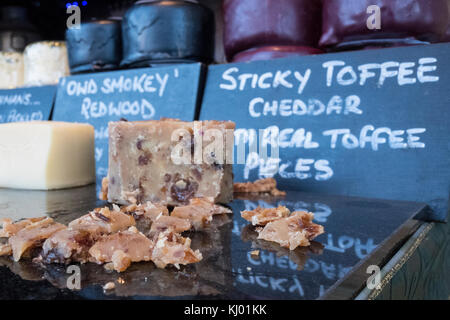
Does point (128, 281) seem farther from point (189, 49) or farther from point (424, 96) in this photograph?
point (189, 49)

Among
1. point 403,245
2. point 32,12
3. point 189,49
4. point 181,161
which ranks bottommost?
point 403,245

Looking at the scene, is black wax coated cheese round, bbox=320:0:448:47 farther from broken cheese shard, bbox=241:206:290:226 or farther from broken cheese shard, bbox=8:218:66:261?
broken cheese shard, bbox=8:218:66:261

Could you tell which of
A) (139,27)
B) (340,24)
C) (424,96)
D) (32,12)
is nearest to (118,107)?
(139,27)

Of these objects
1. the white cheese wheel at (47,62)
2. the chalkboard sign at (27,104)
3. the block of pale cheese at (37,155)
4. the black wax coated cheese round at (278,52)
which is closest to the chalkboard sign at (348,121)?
the black wax coated cheese round at (278,52)

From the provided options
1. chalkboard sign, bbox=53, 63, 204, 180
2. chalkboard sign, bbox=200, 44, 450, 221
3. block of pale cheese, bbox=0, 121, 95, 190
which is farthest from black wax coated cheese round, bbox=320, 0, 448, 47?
block of pale cheese, bbox=0, 121, 95, 190

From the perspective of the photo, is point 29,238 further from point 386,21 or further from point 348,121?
point 386,21

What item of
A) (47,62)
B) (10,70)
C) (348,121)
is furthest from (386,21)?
(10,70)
